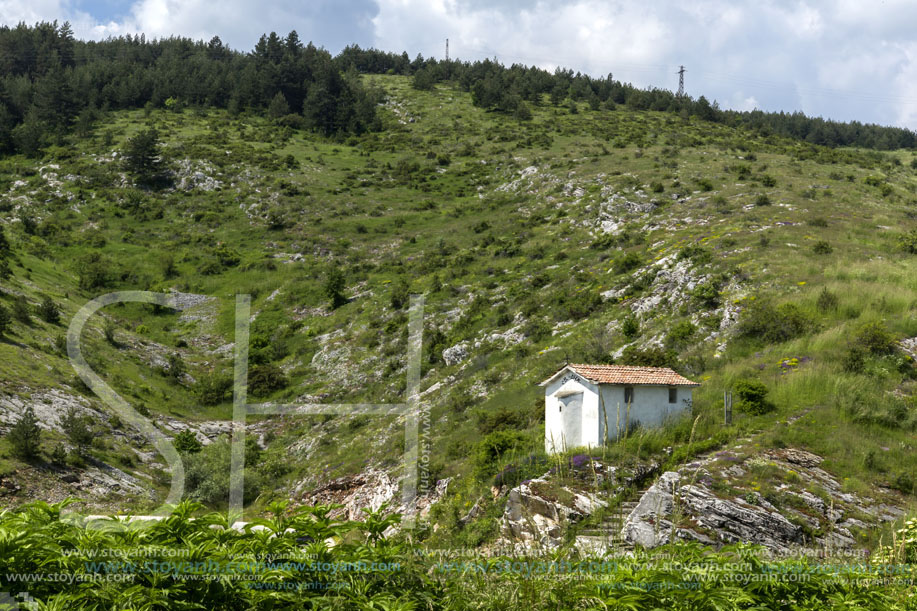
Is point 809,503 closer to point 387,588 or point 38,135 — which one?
point 387,588

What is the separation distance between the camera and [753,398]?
17.8 metres

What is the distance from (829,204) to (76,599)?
43.3 m

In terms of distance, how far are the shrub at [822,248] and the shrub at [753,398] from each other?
13.9 m

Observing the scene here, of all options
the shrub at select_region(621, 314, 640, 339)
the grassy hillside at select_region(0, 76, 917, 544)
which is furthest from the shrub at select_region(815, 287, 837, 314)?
the shrub at select_region(621, 314, 640, 339)

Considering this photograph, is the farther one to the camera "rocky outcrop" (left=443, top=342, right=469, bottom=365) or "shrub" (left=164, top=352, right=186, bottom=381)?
"shrub" (left=164, top=352, right=186, bottom=381)

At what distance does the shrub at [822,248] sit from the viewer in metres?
28.5

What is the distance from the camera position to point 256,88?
86750mm

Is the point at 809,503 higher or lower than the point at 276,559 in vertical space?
lower

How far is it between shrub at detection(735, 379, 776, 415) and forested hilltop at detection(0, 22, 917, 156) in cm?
6897

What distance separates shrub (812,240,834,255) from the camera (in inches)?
1121

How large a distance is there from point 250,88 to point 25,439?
7892 centimetres

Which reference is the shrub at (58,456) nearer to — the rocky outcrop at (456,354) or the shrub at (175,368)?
the shrub at (175,368)

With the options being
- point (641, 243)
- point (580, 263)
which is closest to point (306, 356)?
point (580, 263)

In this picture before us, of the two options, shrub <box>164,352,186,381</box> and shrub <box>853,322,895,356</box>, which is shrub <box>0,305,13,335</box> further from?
shrub <box>853,322,895,356</box>
